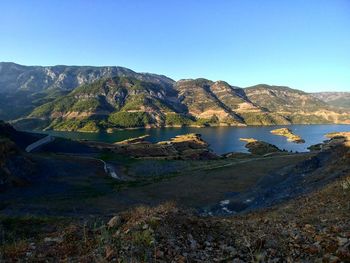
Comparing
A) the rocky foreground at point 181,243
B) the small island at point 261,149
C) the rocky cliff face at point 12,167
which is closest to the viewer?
the rocky foreground at point 181,243

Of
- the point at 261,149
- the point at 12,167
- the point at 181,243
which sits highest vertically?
the point at 181,243

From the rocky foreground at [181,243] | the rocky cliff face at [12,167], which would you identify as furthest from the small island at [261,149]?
the rocky foreground at [181,243]

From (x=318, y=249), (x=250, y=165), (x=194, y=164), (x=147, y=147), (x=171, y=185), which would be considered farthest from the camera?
(x=147, y=147)

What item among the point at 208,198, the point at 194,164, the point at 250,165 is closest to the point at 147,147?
the point at 194,164

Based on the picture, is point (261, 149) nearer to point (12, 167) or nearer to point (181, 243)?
point (12, 167)

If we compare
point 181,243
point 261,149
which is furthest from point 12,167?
point 261,149

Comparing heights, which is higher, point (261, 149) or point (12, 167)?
point (12, 167)

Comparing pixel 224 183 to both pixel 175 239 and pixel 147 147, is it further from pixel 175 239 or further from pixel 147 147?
pixel 147 147

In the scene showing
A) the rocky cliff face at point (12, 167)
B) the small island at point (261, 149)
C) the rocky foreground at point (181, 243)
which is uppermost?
the rocky foreground at point (181, 243)

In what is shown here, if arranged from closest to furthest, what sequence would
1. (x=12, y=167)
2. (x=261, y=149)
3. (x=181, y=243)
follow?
(x=181, y=243), (x=12, y=167), (x=261, y=149)

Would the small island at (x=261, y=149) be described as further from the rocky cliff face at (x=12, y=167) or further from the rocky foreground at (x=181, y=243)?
the rocky foreground at (x=181, y=243)

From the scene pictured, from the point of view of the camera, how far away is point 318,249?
9469 millimetres

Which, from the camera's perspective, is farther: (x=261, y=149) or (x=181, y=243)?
(x=261, y=149)

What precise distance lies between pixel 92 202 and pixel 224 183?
20612 millimetres
